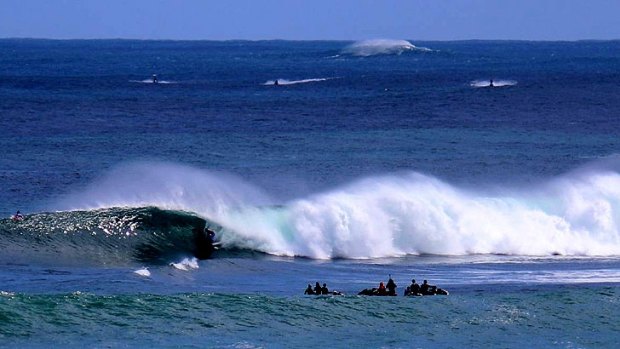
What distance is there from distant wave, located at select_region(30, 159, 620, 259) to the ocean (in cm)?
9

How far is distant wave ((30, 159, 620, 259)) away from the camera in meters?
41.2

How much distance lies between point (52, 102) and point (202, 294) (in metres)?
73.7

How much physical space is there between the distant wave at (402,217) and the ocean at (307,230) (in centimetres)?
9

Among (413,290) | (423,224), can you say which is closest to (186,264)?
(413,290)

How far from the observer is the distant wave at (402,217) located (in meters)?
41.2

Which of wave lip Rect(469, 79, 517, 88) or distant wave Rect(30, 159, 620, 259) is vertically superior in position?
wave lip Rect(469, 79, 517, 88)

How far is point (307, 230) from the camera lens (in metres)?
41.5

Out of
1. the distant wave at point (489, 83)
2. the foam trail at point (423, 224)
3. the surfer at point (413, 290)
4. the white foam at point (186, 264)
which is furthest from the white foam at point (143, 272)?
the distant wave at point (489, 83)

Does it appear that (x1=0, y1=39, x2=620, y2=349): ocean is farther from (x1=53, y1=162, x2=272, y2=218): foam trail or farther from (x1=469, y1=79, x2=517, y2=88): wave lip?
(x1=469, y1=79, x2=517, y2=88): wave lip

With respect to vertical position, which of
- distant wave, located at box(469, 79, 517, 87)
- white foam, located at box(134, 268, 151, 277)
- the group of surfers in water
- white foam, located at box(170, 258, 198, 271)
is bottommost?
white foam, located at box(170, 258, 198, 271)

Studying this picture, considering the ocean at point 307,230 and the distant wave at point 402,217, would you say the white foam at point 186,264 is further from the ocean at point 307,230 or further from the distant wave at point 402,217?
the distant wave at point 402,217

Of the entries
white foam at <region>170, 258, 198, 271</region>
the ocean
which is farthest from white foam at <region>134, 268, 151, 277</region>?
white foam at <region>170, 258, 198, 271</region>

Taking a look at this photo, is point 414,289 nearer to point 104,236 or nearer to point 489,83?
point 104,236

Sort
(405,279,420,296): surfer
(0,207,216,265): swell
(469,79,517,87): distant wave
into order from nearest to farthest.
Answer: (405,279,420,296): surfer
(0,207,216,265): swell
(469,79,517,87): distant wave
